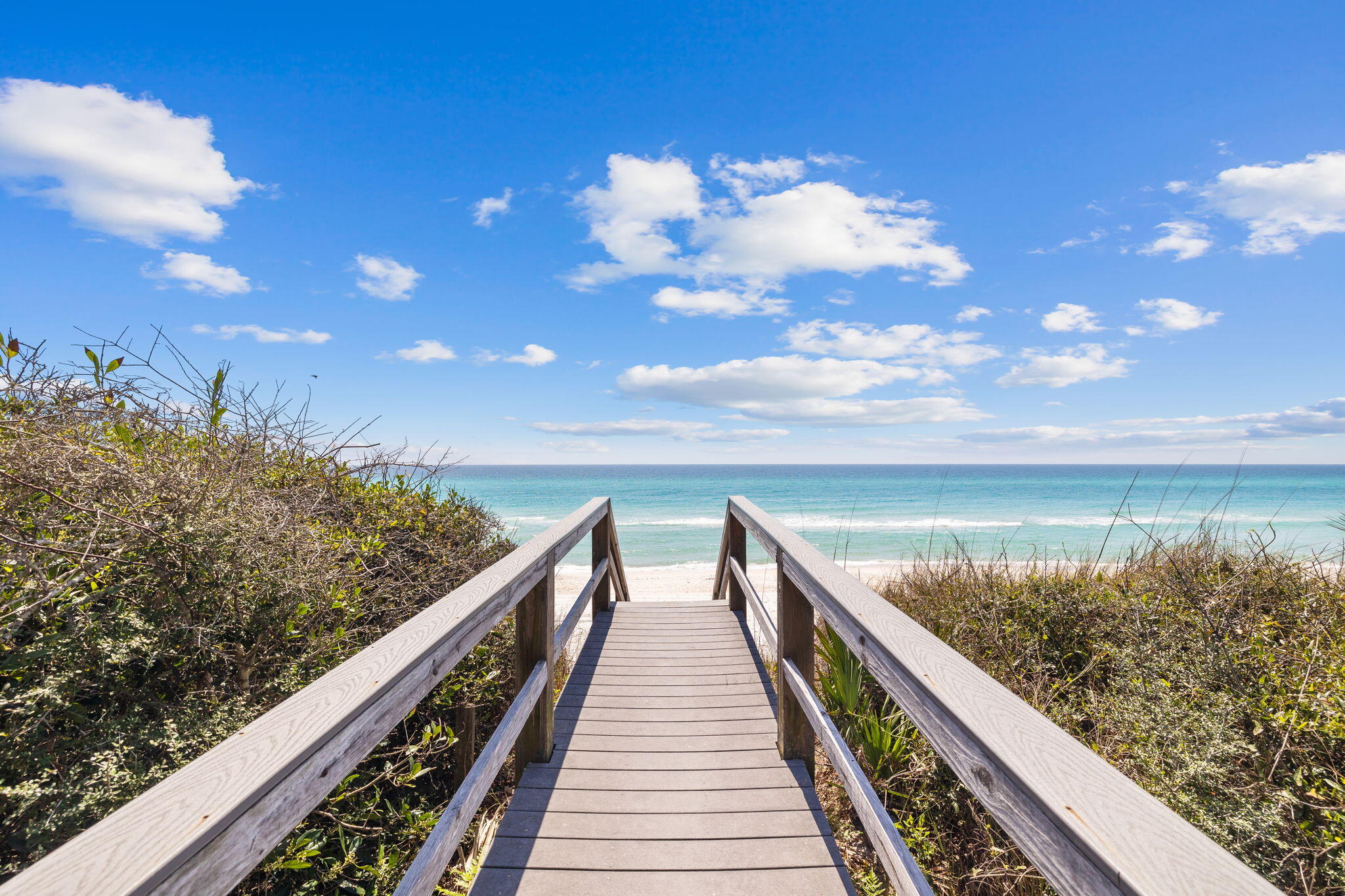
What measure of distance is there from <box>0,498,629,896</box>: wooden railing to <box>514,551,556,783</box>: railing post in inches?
15.2

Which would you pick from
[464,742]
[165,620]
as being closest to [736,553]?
[464,742]

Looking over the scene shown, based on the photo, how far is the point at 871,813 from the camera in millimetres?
1587

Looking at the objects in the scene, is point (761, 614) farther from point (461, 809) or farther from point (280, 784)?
point (280, 784)

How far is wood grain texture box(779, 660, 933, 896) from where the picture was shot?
1359mm

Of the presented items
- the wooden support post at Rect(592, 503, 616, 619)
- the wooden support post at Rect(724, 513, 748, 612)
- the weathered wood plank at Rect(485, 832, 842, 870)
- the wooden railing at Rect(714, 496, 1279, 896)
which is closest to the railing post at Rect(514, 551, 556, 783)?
the weathered wood plank at Rect(485, 832, 842, 870)

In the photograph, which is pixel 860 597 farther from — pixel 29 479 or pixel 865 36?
pixel 865 36

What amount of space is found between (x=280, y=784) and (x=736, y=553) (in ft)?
14.6

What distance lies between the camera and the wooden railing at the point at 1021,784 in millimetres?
672

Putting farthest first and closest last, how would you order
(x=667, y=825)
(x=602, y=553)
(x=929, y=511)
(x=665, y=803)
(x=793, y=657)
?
(x=929, y=511), (x=602, y=553), (x=793, y=657), (x=665, y=803), (x=667, y=825)

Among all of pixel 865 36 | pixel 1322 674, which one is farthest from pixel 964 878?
pixel 865 36

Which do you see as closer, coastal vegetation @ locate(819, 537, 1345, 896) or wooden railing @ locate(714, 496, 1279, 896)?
wooden railing @ locate(714, 496, 1279, 896)

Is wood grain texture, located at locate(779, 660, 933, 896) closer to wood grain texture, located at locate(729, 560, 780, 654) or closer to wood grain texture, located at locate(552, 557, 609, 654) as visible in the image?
wood grain texture, located at locate(729, 560, 780, 654)

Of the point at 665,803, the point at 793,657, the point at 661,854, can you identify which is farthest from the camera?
the point at 793,657

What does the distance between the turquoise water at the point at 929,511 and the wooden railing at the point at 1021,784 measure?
3.78 metres
